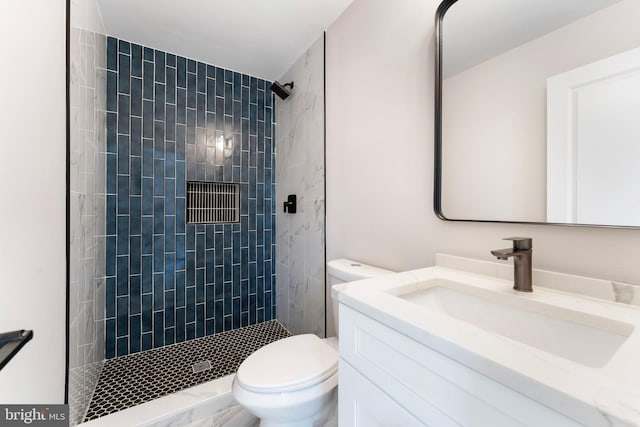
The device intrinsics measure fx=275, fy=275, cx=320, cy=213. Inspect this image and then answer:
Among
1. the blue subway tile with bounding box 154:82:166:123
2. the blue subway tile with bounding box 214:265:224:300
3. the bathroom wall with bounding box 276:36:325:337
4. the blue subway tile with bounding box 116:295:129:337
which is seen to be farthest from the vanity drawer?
the blue subway tile with bounding box 154:82:166:123

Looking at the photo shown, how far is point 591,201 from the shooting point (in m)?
0.74

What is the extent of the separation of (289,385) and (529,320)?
2.62ft

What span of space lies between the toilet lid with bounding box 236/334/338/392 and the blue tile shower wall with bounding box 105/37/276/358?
4.01 feet

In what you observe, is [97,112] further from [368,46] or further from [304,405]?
[304,405]

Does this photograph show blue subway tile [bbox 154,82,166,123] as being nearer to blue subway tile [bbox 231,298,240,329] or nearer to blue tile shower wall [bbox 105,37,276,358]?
blue tile shower wall [bbox 105,37,276,358]

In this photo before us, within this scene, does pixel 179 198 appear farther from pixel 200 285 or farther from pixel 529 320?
pixel 529 320

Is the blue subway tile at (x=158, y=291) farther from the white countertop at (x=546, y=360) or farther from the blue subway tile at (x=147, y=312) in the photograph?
the white countertop at (x=546, y=360)

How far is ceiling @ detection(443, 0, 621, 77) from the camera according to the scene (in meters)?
0.80

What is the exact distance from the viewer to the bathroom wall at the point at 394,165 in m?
0.82

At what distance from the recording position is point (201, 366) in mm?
1809

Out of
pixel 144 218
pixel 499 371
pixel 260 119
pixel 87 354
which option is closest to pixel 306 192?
pixel 260 119

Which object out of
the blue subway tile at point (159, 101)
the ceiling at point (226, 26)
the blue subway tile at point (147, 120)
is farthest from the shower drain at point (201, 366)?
the ceiling at point (226, 26)

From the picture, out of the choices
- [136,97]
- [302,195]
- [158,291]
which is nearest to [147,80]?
[136,97]

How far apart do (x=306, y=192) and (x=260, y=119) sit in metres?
0.90
